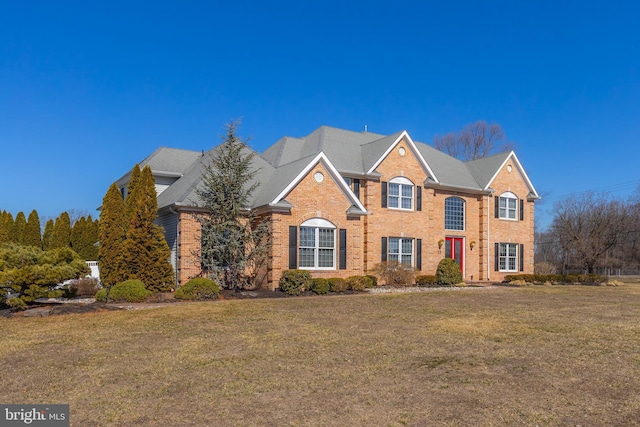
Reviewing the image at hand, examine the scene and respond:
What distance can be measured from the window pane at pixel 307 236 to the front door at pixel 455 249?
11.0 meters

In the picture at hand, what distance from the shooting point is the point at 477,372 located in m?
7.52

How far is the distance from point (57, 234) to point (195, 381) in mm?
30406

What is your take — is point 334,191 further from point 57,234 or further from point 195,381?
point 57,234

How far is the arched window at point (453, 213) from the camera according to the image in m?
30.6

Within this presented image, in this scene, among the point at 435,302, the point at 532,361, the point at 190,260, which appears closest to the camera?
the point at 532,361

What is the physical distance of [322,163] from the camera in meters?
22.9

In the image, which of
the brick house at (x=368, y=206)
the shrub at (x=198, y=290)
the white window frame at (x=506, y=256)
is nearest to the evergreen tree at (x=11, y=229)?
the brick house at (x=368, y=206)

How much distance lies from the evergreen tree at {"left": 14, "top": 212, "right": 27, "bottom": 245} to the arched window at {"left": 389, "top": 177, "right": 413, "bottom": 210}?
83.6 ft

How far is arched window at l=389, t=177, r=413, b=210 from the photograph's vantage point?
2761 cm

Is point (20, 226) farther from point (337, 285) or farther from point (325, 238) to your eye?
point (337, 285)

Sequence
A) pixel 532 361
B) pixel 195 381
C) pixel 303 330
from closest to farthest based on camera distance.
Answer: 1. pixel 195 381
2. pixel 532 361
3. pixel 303 330

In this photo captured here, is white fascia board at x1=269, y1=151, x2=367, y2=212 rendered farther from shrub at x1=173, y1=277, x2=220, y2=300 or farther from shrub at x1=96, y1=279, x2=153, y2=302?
shrub at x1=96, y1=279, x2=153, y2=302

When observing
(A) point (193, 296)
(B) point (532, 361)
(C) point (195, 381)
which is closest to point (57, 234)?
(A) point (193, 296)

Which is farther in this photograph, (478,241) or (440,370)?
(478,241)
